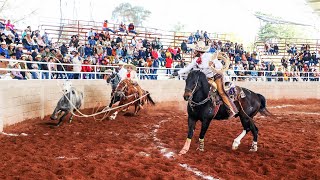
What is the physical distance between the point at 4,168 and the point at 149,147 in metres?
3.10

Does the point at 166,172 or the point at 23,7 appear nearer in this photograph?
the point at 166,172

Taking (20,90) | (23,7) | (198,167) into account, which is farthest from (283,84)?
(23,7)

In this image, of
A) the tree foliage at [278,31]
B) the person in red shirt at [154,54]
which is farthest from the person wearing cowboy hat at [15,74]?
the tree foliage at [278,31]

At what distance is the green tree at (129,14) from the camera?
5497 cm

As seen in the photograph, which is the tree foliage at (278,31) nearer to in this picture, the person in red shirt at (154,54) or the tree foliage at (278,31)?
the tree foliage at (278,31)

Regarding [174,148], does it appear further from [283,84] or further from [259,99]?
[283,84]

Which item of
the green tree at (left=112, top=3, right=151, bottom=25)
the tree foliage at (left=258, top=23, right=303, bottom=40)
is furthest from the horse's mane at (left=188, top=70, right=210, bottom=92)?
the tree foliage at (left=258, top=23, right=303, bottom=40)

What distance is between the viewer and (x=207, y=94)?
802 centimetres

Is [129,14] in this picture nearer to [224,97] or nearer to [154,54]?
[154,54]

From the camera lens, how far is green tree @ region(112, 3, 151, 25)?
180 feet

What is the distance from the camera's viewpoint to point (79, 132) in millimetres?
10273

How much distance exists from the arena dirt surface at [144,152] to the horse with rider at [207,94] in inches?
22.8

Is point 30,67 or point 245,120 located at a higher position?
point 30,67

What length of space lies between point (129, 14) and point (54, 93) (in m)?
43.8
